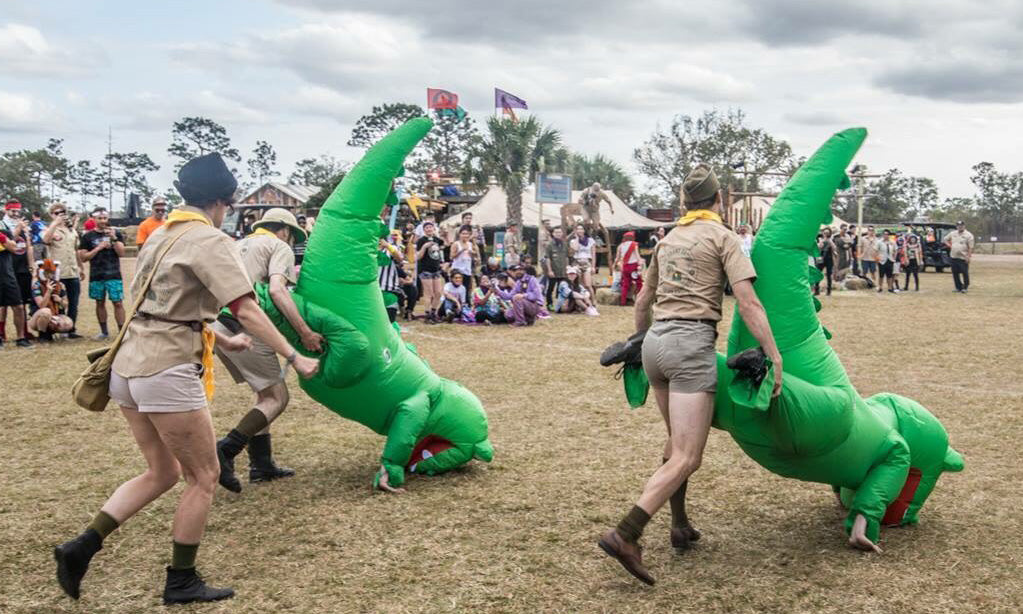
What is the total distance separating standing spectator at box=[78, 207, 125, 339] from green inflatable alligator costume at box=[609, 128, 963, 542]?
9032 millimetres

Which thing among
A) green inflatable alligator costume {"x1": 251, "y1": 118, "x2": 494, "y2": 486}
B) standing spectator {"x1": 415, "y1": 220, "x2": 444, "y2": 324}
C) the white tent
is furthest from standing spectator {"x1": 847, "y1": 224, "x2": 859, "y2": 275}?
green inflatable alligator costume {"x1": 251, "y1": 118, "x2": 494, "y2": 486}

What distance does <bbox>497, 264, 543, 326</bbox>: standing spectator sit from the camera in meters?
14.2

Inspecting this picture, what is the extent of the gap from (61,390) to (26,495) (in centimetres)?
357

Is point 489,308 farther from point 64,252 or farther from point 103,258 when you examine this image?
point 64,252

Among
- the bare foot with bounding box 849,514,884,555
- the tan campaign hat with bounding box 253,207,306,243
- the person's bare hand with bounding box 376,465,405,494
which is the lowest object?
the person's bare hand with bounding box 376,465,405,494

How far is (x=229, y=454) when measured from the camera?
17.4ft

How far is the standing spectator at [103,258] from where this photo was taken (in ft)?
37.0

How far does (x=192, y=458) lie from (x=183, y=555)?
18.4 inches

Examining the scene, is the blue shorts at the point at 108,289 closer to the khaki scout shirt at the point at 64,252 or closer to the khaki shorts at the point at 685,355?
the khaki scout shirt at the point at 64,252

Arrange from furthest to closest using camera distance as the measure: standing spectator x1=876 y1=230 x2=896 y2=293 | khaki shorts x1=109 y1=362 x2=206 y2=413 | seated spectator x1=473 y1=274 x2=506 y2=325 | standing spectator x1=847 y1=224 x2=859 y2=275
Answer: standing spectator x1=847 y1=224 x2=859 y2=275 → standing spectator x1=876 y1=230 x2=896 y2=293 → seated spectator x1=473 y1=274 x2=506 y2=325 → khaki shorts x1=109 y1=362 x2=206 y2=413

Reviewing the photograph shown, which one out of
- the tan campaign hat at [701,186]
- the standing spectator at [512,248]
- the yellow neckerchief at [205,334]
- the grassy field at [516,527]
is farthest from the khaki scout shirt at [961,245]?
the yellow neckerchief at [205,334]

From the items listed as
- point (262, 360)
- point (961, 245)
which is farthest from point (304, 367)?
point (961, 245)

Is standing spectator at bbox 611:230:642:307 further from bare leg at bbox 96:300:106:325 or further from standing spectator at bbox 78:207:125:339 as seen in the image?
bare leg at bbox 96:300:106:325

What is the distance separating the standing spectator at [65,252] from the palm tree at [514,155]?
2249cm
